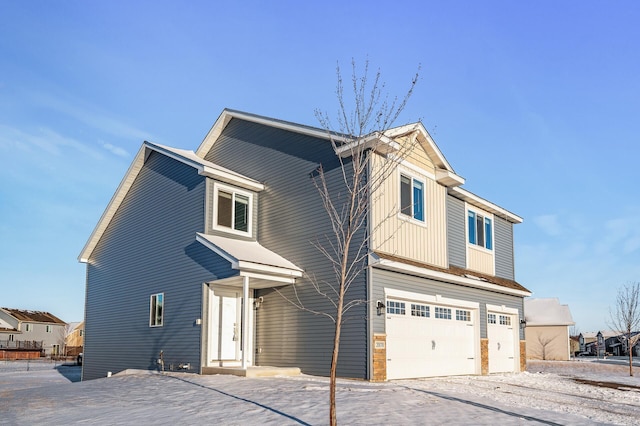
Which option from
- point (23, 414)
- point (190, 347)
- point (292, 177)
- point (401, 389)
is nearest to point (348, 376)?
point (401, 389)

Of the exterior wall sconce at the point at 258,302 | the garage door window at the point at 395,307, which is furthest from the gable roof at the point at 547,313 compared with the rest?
the exterior wall sconce at the point at 258,302

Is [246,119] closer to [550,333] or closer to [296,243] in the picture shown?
[296,243]

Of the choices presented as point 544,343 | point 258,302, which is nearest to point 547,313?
point 544,343

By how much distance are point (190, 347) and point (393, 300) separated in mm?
6196

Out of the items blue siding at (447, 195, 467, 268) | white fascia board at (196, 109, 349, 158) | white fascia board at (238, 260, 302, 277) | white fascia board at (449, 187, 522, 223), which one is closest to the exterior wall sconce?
white fascia board at (238, 260, 302, 277)

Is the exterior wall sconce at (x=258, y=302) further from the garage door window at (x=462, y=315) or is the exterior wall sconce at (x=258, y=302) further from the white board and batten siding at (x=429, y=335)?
the garage door window at (x=462, y=315)

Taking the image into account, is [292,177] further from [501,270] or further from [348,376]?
[501,270]

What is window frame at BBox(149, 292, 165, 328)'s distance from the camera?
20131 millimetres

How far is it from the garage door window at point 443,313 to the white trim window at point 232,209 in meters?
6.52

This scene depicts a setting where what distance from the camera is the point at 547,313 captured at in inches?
1932

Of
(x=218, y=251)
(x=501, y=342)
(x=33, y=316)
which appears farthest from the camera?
(x=33, y=316)

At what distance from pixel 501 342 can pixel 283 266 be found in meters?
10.4

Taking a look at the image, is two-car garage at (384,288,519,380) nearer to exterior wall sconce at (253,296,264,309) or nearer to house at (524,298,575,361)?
exterior wall sconce at (253,296,264,309)

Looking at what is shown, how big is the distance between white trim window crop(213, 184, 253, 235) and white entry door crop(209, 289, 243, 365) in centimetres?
203
